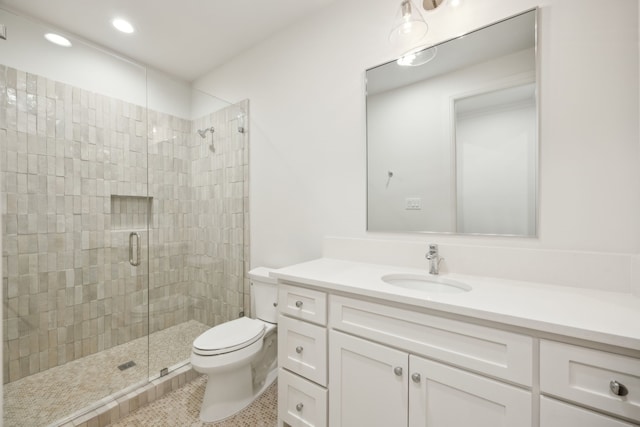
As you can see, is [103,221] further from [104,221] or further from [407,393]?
[407,393]

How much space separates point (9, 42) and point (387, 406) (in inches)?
115

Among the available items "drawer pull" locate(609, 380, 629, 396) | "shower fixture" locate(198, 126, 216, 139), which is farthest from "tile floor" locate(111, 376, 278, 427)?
"shower fixture" locate(198, 126, 216, 139)

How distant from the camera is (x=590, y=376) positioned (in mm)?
730

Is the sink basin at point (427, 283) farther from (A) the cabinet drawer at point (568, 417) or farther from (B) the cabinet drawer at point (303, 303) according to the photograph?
(A) the cabinet drawer at point (568, 417)

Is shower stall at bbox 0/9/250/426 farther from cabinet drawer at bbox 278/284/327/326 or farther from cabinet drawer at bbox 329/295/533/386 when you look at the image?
cabinet drawer at bbox 329/295/533/386

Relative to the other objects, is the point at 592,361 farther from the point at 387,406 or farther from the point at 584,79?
the point at 584,79

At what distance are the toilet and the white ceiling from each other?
1.87 metres

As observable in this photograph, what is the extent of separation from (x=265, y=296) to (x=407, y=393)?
116cm

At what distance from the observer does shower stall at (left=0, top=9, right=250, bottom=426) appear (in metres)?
1.65

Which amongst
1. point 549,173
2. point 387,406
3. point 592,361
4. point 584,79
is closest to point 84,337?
point 387,406

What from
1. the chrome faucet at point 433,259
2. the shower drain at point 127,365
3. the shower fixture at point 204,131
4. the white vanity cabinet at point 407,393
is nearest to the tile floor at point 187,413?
the shower drain at point 127,365

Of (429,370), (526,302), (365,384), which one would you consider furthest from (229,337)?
(526,302)

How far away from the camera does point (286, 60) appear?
2041 millimetres

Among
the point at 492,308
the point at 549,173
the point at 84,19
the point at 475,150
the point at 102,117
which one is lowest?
the point at 492,308
